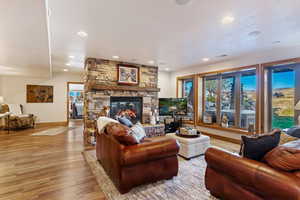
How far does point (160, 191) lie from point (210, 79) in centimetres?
469

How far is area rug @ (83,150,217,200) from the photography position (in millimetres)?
1929

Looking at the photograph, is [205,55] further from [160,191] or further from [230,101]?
[160,191]

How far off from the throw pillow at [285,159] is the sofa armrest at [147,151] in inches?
44.5

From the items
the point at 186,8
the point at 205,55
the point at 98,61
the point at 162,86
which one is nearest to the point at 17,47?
the point at 98,61

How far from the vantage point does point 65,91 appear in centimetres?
740

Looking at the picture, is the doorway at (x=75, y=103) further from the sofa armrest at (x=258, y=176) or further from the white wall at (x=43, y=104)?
the sofa armrest at (x=258, y=176)

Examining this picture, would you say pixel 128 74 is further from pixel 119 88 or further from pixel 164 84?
pixel 164 84

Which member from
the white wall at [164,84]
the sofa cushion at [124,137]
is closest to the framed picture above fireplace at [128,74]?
the white wall at [164,84]

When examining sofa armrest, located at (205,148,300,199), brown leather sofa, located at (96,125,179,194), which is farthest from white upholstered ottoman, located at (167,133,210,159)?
sofa armrest, located at (205,148,300,199)

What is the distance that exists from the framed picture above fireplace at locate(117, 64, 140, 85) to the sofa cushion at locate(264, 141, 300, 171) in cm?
435

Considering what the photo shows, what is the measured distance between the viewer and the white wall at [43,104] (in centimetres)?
641

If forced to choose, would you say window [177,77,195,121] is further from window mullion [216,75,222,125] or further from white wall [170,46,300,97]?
window mullion [216,75,222,125]

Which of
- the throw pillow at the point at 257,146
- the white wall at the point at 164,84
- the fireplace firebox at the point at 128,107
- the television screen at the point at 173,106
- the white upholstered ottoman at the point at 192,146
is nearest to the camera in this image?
the throw pillow at the point at 257,146

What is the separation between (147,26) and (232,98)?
12.9 ft
